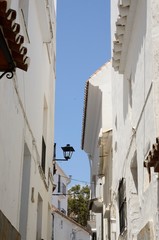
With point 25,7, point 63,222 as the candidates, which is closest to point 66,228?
point 63,222

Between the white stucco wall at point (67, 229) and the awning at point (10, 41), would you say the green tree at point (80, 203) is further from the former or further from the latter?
the awning at point (10, 41)

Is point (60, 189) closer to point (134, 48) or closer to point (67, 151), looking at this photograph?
point (67, 151)

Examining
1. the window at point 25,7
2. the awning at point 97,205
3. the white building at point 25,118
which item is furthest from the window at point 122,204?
the awning at point 97,205

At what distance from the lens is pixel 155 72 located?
7.75 metres

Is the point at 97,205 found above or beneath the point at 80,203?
beneath

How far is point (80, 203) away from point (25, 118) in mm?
35324

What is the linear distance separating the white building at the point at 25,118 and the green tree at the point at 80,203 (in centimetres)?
2739

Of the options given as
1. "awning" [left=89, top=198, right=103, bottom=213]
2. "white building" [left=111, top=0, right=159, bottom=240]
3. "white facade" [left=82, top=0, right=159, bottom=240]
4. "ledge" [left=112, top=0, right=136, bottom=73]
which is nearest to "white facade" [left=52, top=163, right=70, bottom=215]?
"awning" [left=89, top=198, right=103, bottom=213]

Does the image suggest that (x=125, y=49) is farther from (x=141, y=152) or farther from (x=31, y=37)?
(x=141, y=152)

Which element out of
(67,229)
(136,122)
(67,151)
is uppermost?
(67,151)

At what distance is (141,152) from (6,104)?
9.47 ft

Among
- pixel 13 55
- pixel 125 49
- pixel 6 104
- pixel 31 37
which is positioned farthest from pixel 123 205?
pixel 13 55

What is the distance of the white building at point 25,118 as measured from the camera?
6680mm

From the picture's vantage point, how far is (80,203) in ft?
146
